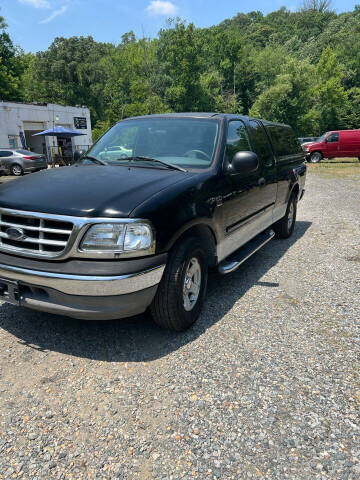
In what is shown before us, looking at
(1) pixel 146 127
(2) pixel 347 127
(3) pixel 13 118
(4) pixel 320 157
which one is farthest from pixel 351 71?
(1) pixel 146 127

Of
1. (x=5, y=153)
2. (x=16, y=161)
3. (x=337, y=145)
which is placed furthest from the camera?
(x=337, y=145)

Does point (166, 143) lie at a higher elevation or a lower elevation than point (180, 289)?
higher

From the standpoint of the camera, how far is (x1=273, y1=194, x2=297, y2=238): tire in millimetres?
6137

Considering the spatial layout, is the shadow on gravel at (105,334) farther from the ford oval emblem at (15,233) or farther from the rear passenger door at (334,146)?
the rear passenger door at (334,146)

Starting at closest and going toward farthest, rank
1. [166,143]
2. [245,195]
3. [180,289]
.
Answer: [180,289] < [166,143] < [245,195]

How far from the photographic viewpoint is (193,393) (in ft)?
8.21

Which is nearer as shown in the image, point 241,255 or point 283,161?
point 241,255

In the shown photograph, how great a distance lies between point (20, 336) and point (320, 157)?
920 inches

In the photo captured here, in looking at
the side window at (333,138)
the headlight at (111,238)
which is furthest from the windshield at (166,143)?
the side window at (333,138)

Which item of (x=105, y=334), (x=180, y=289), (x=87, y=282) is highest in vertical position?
(x=87, y=282)

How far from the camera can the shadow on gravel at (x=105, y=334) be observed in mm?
2971

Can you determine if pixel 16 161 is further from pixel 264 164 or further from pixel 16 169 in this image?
pixel 264 164

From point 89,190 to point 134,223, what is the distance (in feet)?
1.72

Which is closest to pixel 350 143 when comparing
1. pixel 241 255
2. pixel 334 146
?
pixel 334 146
